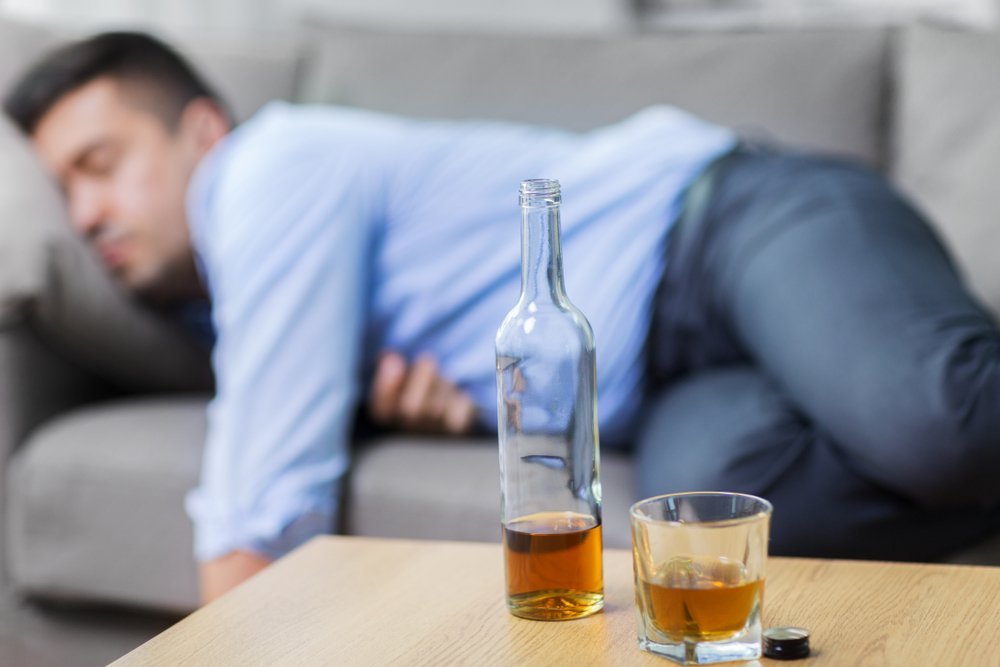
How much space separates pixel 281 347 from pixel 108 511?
34 cm

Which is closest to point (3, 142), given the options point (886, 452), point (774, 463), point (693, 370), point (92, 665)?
point (92, 665)

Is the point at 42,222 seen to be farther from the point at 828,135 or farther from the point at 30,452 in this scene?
the point at 828,135

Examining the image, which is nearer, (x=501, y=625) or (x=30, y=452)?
(x=501, y=625)

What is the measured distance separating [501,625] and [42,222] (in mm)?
1113

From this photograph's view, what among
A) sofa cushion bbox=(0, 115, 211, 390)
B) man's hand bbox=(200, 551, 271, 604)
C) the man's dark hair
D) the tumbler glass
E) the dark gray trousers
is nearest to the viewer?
the tumbler glass

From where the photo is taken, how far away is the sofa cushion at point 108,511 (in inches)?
55.1

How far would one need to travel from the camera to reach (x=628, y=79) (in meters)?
1.77

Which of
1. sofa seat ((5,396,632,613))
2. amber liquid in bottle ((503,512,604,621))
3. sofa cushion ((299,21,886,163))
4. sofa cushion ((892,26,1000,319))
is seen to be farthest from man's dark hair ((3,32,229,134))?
amber liquid in bottle ((503,512,604,621))

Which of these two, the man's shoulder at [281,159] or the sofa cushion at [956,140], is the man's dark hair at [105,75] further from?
the sofa cushion at [956,140]

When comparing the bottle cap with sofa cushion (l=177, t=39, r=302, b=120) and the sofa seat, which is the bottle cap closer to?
the sofa seat

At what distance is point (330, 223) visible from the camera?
4.52ft

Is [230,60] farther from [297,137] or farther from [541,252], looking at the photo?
[541,252]

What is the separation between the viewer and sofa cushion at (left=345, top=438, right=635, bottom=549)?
1.27 meters

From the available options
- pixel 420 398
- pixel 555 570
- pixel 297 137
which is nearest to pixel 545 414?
pixel 555 570
